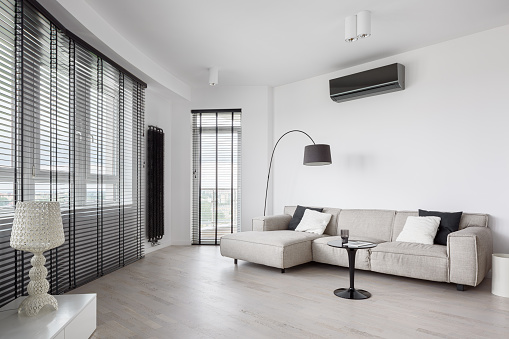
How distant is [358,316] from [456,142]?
258 centimetres

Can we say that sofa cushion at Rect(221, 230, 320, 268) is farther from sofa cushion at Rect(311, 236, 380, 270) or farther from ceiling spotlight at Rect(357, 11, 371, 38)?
ceiling spotlight at Rect(357, 11, 371, 38)

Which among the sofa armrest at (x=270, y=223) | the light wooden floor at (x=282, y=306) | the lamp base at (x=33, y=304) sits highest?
the sofa armrest at (x=270, y=223)

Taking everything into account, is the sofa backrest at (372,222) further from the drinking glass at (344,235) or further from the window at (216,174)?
the window at (216,174)

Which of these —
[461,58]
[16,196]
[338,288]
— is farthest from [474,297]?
[16,196]

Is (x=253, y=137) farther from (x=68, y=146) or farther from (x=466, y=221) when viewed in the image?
(x=466, y=221)

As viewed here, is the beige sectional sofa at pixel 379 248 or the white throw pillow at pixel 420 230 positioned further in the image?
the white throw pillow at pixel 420 230

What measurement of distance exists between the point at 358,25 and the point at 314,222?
8.60 feet

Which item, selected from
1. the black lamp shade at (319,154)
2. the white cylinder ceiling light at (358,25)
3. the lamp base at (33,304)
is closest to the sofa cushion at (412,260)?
the black lamp shade at (319,154)

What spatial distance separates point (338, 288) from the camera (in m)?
3.62

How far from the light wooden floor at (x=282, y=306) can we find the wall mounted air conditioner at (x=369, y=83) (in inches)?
93.2

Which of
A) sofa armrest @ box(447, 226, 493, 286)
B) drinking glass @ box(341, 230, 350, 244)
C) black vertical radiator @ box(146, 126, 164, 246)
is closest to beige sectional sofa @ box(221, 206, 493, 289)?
sofa armrest @ box(447, 226, 493, 286)

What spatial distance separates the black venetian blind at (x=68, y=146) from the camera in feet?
9.01

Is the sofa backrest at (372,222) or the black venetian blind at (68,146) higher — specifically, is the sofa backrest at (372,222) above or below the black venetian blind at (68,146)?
below

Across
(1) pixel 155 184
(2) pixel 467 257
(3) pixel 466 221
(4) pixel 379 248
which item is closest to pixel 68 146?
(1) pixel 155 184
